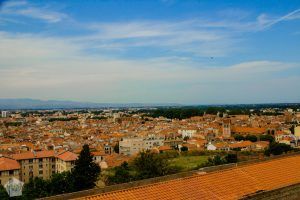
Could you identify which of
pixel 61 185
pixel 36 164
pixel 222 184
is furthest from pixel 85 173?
pixel 222 184

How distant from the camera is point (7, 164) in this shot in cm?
3195

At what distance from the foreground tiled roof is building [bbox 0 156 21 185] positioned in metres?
25.4

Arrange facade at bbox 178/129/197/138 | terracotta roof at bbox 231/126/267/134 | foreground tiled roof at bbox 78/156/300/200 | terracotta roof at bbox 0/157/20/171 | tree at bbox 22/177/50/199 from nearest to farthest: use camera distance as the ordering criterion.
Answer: foreground tiled roof at bbox 78/156/300/200 < tree at bbox 22/177/50/199 < terracotta roof at bbox 0/157/20/171 < terracotta roof at bbox 231/126/267/134 < facade at bbox 178/129/197/138

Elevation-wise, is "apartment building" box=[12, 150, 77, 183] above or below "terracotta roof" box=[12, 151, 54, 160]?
below

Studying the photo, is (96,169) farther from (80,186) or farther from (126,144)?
(126,144)

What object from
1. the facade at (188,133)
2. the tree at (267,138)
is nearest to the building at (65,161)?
the facade at (188,133)

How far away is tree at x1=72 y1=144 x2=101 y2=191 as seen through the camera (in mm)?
24553

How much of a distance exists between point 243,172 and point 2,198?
50.3 feet

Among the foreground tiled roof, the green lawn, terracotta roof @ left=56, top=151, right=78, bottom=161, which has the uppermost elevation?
the foreground tiled roof

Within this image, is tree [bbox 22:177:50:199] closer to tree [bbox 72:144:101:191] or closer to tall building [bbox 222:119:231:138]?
tree [bbox 72:144:101:191]

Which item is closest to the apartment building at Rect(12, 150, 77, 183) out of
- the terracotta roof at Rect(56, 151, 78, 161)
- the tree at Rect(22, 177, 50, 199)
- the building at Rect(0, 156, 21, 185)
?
the terracotta roof at Rect(56, 151, 78, 161)

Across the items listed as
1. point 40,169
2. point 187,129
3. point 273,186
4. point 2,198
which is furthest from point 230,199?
point 187,129

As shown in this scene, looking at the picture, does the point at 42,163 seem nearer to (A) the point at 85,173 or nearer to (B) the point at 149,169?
(A) the point at 85,173

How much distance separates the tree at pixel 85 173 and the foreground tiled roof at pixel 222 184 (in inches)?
618
